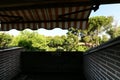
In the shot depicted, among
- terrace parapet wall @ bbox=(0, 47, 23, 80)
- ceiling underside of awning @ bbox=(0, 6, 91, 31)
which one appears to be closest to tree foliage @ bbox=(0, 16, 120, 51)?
terrace parapet wall @ bbox=(0, 47, 23, 80)

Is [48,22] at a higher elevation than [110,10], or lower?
lower

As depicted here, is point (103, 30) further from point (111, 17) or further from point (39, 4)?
point (39, 4)

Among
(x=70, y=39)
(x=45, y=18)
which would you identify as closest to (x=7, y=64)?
(x=45, y=18)

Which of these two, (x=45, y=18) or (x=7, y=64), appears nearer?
(x=45, y=18)

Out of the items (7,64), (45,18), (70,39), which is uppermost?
(45,18)

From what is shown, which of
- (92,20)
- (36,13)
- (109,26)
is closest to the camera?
(36,13)

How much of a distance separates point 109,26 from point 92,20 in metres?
4.92

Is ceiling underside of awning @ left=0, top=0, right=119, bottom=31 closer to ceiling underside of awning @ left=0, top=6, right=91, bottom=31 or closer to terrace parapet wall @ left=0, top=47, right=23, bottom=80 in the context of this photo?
ceiling underside of awning @ left=0, top=6, right=91, bottom=31

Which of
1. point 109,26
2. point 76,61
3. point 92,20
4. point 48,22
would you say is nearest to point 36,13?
point 48,22

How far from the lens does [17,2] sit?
256 centimetres

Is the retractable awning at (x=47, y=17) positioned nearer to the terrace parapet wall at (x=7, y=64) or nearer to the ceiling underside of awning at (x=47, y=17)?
the ceiling underside of awning at (x=47, y=17)

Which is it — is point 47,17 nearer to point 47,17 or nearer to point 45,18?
point 47,17

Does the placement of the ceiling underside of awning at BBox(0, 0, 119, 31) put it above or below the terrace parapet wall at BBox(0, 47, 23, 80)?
above

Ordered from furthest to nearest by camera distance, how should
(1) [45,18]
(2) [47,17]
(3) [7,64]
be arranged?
(3) [7,64] < (1) [45,18] < (2) [47,17]
